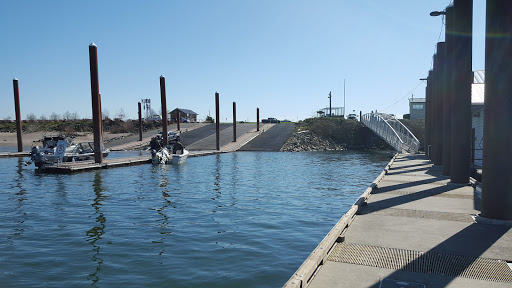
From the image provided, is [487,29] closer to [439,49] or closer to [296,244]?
[296,244]

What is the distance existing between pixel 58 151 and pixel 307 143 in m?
34.0

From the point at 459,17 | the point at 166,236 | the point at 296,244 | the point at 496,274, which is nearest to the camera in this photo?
the point at 496,274

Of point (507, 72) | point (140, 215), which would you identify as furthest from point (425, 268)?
point (140, 215)

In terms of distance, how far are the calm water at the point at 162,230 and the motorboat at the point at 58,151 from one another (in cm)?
608

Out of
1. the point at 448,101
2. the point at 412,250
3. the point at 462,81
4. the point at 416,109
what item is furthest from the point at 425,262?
the point at 416,109

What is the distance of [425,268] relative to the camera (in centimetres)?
571

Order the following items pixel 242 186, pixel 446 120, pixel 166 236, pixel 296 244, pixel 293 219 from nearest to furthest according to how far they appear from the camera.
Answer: pixel 296 244, pixel 166 236, pixel 293 219, pixel 446 120, pixel 242 186

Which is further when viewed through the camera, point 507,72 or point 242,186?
point 242,186

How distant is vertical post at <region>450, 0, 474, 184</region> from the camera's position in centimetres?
1359

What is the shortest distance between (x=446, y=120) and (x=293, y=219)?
29.1 ft

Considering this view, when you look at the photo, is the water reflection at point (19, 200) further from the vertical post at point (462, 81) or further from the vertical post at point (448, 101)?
the vertical post at point (448, 101)

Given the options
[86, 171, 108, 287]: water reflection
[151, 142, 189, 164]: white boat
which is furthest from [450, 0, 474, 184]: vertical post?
[151, 142, 189, 164]: white boat

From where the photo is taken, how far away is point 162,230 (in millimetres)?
10195

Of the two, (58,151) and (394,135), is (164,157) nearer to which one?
(58,151)
